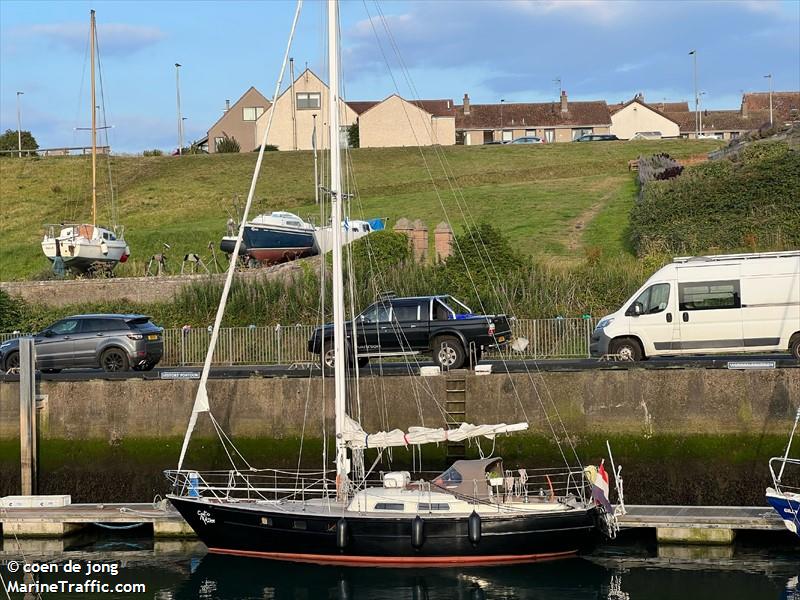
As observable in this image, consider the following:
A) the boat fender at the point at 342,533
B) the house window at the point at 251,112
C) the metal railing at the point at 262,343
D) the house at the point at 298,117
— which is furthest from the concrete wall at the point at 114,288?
the house window at the point at 251,112

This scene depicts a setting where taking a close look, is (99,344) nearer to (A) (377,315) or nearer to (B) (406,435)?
(A) (377,315)

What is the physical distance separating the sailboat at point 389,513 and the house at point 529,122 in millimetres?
88076

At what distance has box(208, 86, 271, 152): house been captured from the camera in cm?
10500

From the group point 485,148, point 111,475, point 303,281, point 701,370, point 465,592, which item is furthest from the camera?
point 485,148

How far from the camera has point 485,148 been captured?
91.8 meters

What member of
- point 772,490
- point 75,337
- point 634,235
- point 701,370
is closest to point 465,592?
point 772,490

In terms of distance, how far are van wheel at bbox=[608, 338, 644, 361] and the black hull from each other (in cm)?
725

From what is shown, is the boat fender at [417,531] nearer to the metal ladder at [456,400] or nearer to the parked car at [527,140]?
the metal ladder at [456,400]

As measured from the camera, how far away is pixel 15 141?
10675 cm

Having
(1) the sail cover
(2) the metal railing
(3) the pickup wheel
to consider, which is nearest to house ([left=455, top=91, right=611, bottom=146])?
(2) the metal railing

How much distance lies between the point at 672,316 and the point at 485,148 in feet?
212

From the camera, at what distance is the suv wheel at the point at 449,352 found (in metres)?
29.3

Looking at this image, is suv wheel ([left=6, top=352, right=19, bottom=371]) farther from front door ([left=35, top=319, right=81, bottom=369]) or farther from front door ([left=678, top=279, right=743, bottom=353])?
front door ([left=678, top=279, right=743, bottom=353])

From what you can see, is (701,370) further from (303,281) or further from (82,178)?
(82,178)
